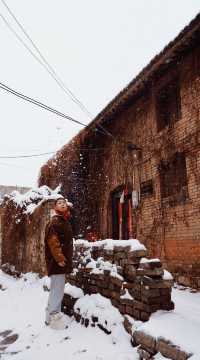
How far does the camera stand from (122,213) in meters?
10.8

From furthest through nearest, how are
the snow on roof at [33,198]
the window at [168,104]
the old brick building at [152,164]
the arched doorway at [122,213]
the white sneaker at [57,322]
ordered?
the snow on roof at [33,198] → the arched doorway at [122,213] → the window at [168,104] → the old brick building at [152,164] → the white sneaker at [57,322]

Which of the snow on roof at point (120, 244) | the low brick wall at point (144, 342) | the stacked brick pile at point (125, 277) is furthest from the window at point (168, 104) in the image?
the low brick wall at point (144, 342)

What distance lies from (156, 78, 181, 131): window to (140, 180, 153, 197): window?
4.85 ft

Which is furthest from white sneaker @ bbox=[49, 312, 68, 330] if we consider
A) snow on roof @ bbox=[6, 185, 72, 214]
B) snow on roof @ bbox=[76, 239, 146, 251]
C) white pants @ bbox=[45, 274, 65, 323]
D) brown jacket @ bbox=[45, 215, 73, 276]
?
snow on roof @ bbox=[6, 185, 72, 214]

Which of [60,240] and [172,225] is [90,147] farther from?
[60,240]

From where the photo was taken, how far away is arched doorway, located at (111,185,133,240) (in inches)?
408

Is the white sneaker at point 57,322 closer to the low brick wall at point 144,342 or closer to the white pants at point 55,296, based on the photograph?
the white pants at point 55,296

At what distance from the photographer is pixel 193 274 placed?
711 cm

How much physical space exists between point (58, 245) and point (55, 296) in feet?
2.36

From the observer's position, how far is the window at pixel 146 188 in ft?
29.5

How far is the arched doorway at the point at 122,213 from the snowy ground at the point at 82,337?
4.33 metres

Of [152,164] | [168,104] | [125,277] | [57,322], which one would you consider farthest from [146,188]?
[57,322]

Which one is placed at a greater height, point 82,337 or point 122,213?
point 122,213

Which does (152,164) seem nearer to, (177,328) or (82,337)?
(82,337)
